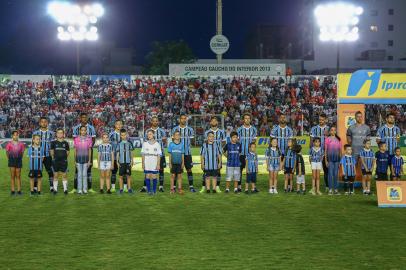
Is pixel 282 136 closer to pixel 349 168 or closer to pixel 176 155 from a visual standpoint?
pixel 349 168

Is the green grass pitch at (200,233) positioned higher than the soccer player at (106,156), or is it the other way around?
the soccer player at (106,156)

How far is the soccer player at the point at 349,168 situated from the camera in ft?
53.9

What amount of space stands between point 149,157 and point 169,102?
25.7m

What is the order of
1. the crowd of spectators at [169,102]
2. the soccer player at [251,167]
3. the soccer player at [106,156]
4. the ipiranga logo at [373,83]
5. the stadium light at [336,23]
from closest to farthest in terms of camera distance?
the soccer player at [106,156] → the soccer player at [251,167] → the ipiranga logo at [373,83] → the crowd of spectators at [169,102] → the stadium light at [336,23]

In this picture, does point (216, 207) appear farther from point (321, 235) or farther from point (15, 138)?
point (15, 138)

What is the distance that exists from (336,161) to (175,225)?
21.4 feet

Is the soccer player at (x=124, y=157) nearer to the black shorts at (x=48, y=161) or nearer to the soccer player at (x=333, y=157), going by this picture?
the black shorts at (x=48, y=161)

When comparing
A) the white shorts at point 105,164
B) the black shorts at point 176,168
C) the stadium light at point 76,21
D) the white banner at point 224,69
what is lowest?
the black shorts at point 176,168

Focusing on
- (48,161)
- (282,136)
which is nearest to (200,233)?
(282,136)

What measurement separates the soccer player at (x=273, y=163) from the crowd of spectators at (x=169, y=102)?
2091cm

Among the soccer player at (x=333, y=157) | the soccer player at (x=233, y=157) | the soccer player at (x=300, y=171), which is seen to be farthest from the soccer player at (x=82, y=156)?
the soccer player at (x=333, y=157)

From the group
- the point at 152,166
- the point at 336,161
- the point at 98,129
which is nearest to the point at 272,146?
the point at 336,161

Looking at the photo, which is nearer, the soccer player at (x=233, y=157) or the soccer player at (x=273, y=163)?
the soccer player at (x=273, y=163)

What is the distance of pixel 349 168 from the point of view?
1642 centimetres
